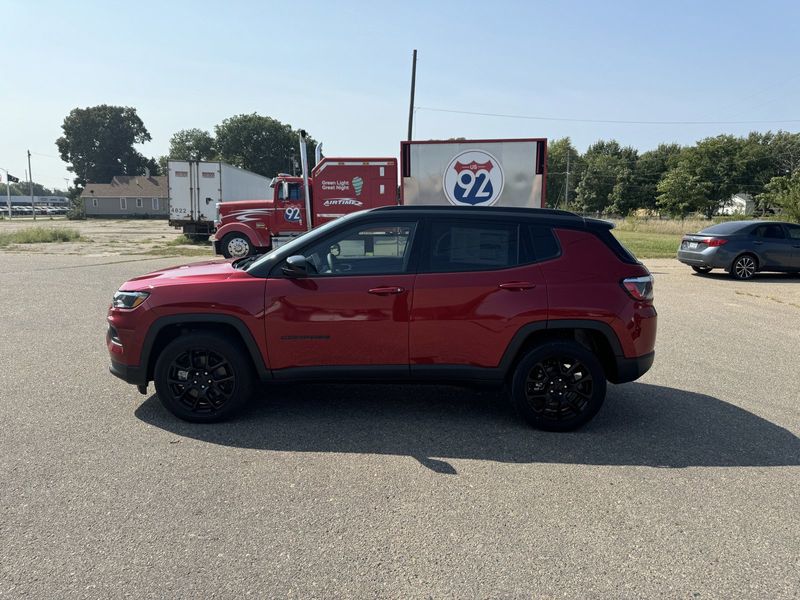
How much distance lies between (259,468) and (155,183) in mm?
91622

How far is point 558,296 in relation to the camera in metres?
4.17

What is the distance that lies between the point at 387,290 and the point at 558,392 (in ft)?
5.24

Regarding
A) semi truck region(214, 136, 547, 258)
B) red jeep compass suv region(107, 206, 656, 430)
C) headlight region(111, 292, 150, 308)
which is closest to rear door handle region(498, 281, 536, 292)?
red jeep compass suv region(107, 206, 656, 430)

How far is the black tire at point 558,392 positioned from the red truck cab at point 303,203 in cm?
1230

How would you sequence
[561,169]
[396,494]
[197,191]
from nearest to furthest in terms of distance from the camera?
[396,494], [197,191], [561,169]

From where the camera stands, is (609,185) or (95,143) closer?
(609,185)

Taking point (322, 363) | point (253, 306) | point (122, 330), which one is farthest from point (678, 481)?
point (122, 330)

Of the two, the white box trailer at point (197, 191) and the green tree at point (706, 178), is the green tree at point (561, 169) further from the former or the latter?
the white box trailer at point (197, 191)

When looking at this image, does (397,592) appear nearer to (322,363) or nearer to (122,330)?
(322,363)

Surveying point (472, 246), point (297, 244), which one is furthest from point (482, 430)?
point (297, 244)

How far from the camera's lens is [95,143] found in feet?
318

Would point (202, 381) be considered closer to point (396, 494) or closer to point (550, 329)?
point (396, 494)

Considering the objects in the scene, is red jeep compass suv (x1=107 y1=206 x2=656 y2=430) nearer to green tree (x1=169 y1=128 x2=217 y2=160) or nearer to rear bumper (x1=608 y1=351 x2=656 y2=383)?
rear bumper (x1=608 y1=351 x2=656 y2=383)

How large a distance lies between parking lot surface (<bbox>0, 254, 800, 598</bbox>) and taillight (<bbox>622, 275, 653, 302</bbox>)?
3.60 ft
